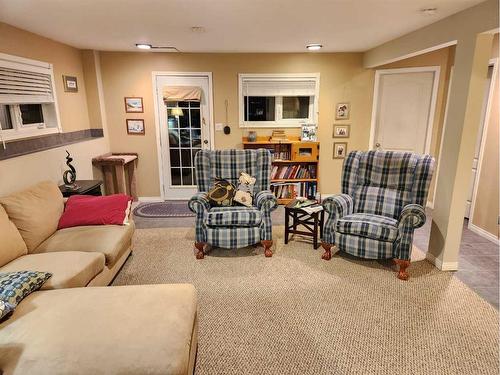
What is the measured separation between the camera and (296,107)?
16.4 ft

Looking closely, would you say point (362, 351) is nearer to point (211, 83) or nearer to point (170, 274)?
point (170, 274)

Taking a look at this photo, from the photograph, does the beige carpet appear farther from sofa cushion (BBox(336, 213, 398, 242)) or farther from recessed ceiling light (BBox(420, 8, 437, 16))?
recessed ceiling light (BBox(420, 8, 437, 16))

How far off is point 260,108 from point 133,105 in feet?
6.44

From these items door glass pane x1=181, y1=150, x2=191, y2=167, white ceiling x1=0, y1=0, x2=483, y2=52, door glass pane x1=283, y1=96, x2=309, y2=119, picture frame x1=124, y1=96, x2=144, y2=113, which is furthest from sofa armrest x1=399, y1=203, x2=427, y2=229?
picture frame x1=124, y1=96, x2=144, y2=113

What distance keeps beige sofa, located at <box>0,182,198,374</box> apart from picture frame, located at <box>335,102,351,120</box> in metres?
3.85

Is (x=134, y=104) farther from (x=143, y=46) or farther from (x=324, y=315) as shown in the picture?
(x=324, y=315)

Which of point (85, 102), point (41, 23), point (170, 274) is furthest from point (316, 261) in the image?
point (85, 102)

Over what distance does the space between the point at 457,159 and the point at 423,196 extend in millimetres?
434

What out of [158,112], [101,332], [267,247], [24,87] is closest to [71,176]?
[24,87]

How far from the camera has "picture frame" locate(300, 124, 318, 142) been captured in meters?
4.88

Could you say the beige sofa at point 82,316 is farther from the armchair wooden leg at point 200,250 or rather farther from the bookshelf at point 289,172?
the bookshelf at point 289,172

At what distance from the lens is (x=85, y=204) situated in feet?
9.52

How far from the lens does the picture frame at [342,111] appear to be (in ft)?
16.2

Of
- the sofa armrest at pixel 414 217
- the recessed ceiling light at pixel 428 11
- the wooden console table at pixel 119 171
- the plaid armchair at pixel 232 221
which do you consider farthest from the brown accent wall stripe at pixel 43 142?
the recessed ceiling light at pixel 428 11
